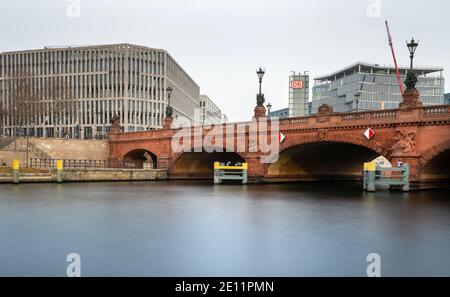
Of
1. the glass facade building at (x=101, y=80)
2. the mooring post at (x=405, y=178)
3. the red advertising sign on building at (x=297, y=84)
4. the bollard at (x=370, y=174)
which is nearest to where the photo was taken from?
the mooring post at (x=405, y=178)

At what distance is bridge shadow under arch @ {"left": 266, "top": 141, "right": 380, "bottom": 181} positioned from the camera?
4278 centimetres

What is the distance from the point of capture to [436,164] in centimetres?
3403

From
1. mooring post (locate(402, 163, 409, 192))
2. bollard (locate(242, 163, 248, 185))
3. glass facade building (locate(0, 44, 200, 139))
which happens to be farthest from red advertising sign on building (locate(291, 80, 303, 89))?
mooring post (locate(402, 163, 409, 192))

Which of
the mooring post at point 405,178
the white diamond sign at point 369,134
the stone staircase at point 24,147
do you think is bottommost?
the mooring post at point 405,178

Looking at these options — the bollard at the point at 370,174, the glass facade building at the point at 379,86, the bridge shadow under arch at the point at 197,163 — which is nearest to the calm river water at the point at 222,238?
the bollard at the point at 370,174

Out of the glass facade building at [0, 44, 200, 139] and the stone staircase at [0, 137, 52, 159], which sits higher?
the glass facade building at [0, 44, 200, 139]

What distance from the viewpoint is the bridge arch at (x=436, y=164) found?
30.0m

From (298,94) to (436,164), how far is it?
129618 mm

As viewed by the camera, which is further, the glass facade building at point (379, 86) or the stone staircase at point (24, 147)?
the glass facade building at point (379, 86)

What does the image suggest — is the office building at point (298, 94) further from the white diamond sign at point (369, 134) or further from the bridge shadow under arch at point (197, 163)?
the white diamond sign at point (369, 134)

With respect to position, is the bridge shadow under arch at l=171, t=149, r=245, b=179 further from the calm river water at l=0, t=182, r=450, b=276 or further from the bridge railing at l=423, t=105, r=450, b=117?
the calm river water at l=0, t=182, r=450, b=276

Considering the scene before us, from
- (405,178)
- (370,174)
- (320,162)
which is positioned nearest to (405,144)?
(405,178)

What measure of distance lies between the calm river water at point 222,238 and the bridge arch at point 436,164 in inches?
259
